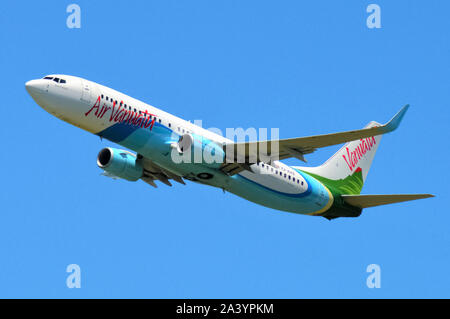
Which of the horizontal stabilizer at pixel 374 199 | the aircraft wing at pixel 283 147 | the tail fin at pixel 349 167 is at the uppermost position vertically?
the tail fin at pixel 349 167

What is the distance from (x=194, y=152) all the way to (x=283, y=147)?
17.4 feet

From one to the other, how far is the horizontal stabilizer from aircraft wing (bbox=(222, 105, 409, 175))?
306 inches

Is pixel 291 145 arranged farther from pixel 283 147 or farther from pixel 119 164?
pixel 119 164

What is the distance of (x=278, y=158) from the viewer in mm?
47406

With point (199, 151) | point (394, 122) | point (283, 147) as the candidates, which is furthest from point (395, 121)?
point (199, 151)

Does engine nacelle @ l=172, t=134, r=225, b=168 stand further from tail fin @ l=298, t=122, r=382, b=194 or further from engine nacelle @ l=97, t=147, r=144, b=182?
tail fin @ l=298, t=122, r=382, b=194

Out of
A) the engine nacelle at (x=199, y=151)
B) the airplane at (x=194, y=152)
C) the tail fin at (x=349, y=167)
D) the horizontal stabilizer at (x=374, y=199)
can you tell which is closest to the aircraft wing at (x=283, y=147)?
the airplane at (x=194, y=152)

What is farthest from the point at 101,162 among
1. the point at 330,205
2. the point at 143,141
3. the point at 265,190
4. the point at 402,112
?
the point at 402,112

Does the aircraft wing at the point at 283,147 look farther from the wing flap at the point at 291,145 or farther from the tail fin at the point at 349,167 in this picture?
the tail fin at the point at 349,167

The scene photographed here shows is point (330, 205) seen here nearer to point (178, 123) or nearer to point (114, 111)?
point (178, 123)

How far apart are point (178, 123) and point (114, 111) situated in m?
4.16

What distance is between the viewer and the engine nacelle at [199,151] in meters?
45.7

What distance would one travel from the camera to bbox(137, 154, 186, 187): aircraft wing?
51156 mm

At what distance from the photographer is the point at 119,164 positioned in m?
50.6
